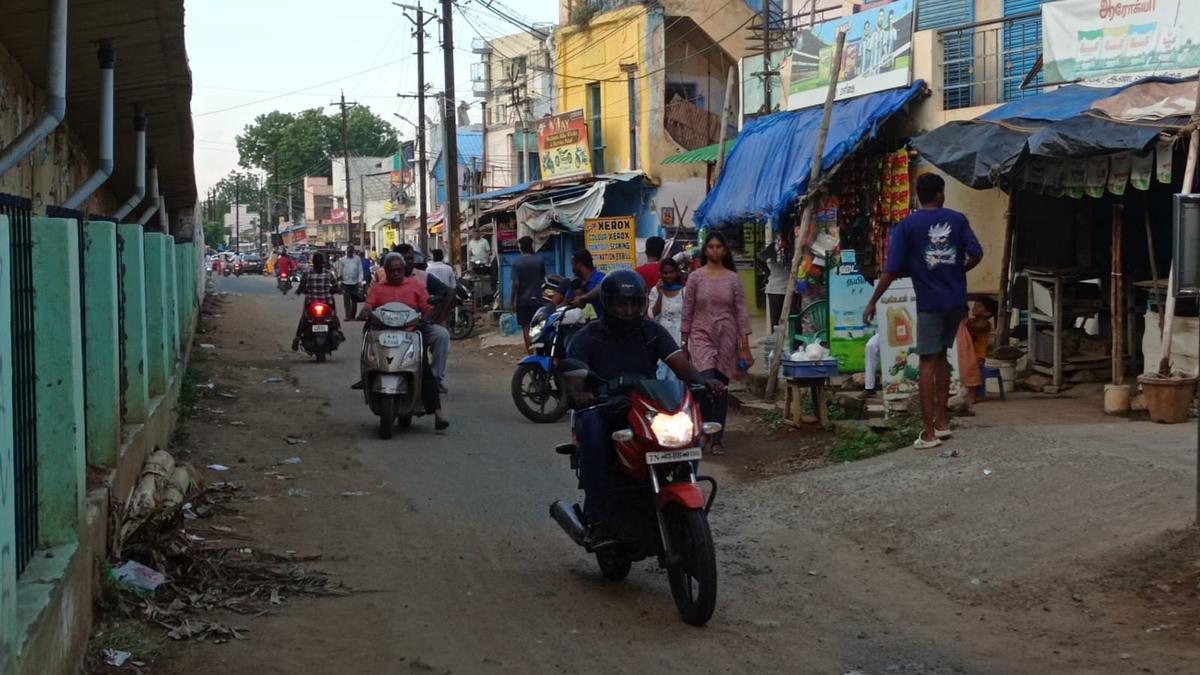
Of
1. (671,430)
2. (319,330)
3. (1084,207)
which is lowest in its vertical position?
(319,330)

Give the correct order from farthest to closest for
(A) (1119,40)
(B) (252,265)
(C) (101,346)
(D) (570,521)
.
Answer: (B) (252,265) < (A) (1119,40) < (C) (101,346) < (D) (570,521)

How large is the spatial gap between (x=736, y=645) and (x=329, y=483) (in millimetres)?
4746

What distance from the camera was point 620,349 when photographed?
21.2 ft

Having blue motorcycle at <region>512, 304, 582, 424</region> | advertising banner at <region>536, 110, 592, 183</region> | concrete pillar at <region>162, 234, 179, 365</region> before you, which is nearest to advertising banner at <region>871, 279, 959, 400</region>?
blue motorcycle at <region>512, 304, 582, 424</region>

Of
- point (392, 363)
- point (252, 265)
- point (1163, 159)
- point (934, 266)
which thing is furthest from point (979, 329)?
point (252, 265)

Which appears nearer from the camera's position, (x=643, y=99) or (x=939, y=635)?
(x=939, y=635)

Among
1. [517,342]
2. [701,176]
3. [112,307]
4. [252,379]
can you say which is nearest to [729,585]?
[112,307]

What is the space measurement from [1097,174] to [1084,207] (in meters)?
3.12

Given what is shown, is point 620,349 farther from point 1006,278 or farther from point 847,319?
point 1006,278

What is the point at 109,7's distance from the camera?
28.0ft

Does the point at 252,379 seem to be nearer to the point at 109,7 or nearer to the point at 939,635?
the point at 109,7

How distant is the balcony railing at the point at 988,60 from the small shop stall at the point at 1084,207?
1.96 metres

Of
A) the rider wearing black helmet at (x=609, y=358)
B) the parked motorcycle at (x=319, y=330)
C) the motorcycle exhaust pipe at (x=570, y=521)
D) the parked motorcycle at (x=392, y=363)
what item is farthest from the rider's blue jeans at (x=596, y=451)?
the parked motorcycle at (x=319, y=330)

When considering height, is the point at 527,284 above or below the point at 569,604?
above
